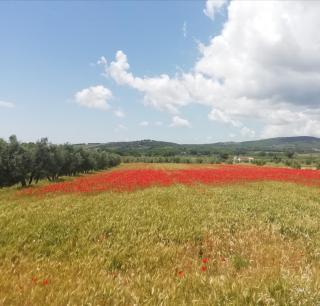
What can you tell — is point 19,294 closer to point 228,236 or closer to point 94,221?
point 94,221

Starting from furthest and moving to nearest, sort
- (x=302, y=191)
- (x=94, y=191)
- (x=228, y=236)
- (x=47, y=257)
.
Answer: (x=302, y=191) → (x=94, y=191) → (x=228, y=236) → (x=47, y=257)

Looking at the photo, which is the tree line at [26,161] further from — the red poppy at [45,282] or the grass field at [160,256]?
the red poppy at [45,282]

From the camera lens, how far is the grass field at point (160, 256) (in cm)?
487

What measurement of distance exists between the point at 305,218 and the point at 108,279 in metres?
9.98

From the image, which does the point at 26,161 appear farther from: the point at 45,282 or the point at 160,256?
the point at 45,282

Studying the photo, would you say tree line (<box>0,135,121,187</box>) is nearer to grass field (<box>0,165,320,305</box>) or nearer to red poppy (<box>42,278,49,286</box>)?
grass field (<box>0,165,320,305</box>)

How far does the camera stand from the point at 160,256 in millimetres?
7738

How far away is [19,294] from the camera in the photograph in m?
4.53

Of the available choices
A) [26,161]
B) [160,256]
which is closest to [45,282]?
[160,256]

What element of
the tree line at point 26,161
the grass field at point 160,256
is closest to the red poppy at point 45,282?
the grass field at point 160,256

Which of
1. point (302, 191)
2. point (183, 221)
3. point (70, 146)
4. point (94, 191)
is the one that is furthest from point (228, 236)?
point (70, 146)

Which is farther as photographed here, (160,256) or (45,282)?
(160,256)

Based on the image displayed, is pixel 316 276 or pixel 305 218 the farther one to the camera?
pixel 305 218

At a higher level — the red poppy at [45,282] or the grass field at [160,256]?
the red poppy at [45,282]
